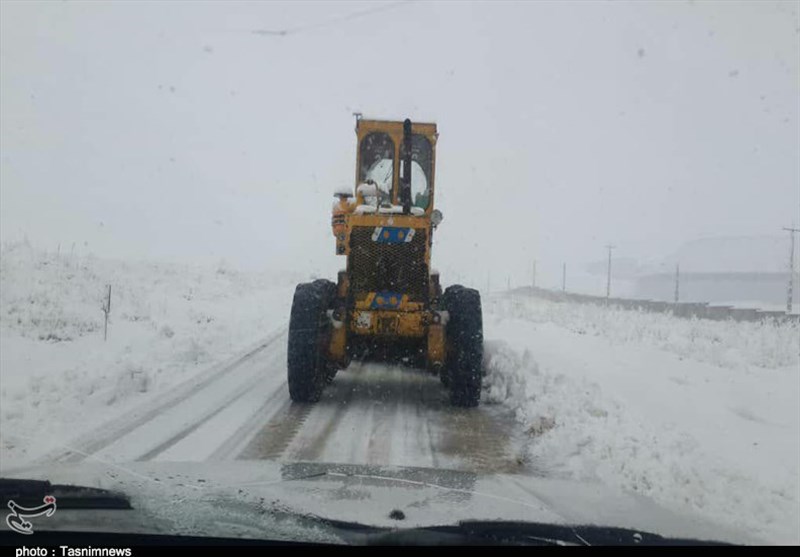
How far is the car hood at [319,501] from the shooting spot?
3.19m

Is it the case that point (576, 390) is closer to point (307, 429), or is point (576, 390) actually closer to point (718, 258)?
point (307, 429)

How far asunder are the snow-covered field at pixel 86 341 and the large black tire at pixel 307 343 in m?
1.93

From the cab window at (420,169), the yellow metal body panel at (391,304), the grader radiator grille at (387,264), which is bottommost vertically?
the yellow metal body panel at (391,304)

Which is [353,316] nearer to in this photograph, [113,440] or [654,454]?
[113,440]

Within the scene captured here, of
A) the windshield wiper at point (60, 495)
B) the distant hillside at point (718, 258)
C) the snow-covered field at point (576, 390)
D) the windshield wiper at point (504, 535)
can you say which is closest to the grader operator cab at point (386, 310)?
the snow-covered field at point (576, 390)

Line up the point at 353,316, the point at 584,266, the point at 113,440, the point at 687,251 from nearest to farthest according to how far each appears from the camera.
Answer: the point at 113,440 → the point at 353,316 → the point at 687,251 → the point at 584,266

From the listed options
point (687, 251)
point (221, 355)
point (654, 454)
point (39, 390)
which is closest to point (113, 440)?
point (39, 390)

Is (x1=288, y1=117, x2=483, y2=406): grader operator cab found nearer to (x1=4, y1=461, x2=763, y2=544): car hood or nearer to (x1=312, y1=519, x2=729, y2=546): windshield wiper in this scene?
(x1=4, y1=461, x2=763, y2=544): car hood

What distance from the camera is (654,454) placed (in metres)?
6.27

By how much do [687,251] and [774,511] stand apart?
5034 inches

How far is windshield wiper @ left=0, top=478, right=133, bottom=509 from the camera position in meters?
3.38

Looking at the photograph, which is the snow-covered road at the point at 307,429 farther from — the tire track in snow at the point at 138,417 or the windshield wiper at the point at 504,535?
the windshield wiper at the point at 504,535

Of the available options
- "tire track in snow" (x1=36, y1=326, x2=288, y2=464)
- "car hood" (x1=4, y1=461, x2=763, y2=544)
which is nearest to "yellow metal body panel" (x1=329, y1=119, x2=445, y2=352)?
"tire track in snow" (x1=36, y1=326, x2=288, y2=464)

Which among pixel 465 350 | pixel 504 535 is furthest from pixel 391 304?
pixel 504 535
